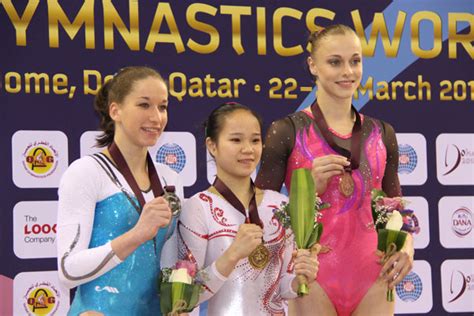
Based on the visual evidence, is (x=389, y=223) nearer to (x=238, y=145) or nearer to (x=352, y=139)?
(x=352, y=139)

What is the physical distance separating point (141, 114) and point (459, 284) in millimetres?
3462

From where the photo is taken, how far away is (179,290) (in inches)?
104

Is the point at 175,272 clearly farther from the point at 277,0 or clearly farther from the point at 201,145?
the point at 277,0

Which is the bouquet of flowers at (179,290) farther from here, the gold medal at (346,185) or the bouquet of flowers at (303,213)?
the gold medal at (346,185)

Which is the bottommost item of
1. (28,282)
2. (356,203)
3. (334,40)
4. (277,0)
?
(28,282)

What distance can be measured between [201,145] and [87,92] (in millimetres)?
825

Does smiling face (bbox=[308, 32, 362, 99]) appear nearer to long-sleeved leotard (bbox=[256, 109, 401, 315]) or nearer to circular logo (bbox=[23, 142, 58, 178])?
long-sleeved leotard (bbox=[256, 109, 401, 315])

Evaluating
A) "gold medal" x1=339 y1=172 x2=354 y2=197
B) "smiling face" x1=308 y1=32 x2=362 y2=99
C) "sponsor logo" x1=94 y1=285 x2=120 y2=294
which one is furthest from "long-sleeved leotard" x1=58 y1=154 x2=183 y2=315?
"smiling face" x1=308 y1=32 x2=362 y2=99

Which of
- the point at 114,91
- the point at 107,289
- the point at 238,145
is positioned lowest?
the point at 107,289

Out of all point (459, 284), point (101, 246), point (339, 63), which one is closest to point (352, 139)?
point (339, 63)

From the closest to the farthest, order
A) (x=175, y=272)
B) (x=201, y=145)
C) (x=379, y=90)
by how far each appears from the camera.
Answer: (x=175, y=272), (x=201, y=145), (x=379, y=90)

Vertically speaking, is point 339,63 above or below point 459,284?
above

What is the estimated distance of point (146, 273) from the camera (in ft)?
8.99

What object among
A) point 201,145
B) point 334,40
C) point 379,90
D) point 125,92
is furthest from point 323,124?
point 379,90
